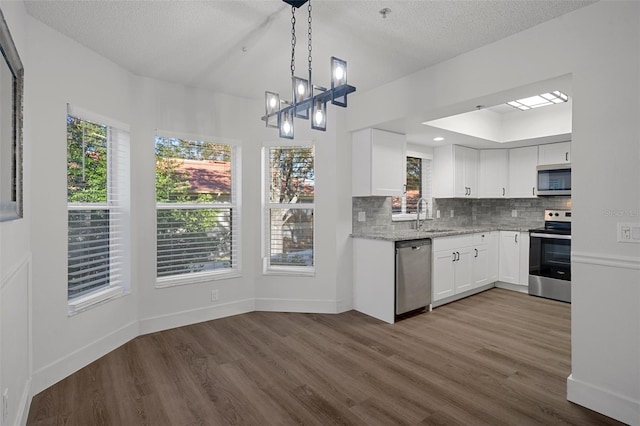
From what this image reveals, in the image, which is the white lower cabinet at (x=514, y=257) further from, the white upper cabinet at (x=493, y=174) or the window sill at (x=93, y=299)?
the window sill at (x=93, y=299)

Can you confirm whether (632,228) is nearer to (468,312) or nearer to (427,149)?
(468,312)

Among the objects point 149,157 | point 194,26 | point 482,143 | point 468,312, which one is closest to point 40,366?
point 149,157

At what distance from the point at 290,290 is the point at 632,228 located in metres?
3.19

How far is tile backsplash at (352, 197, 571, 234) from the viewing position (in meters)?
4.45

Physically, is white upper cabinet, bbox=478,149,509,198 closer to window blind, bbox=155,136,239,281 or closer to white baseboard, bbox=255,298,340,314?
white baseboard, bbox=255,298,340,314

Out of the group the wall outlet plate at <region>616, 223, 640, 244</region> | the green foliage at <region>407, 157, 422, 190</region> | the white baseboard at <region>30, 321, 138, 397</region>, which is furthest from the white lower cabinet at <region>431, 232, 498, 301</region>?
the white baseboard at <region>30, 321, 138, 397</region>

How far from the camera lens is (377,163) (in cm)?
405

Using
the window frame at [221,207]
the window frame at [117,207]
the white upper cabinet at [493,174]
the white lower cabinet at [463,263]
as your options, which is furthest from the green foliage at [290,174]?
the white upper cabinet at [493,174]

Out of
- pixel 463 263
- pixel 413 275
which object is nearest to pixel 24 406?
pixel 413 275

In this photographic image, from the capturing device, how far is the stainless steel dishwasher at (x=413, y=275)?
12.4 feet

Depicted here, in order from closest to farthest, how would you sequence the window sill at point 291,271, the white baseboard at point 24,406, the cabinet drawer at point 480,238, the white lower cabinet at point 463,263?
the white baseboard at point 24,406 < the window sill at point 291,271 < the white lower cabinet at point 463,263 < the cabinet drawer at point 480,238

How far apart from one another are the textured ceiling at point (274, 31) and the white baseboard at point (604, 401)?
2.51 m

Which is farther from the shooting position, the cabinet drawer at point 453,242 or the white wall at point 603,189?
the cabinet drawer at point 453,242

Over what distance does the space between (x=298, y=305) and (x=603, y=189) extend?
311cm
